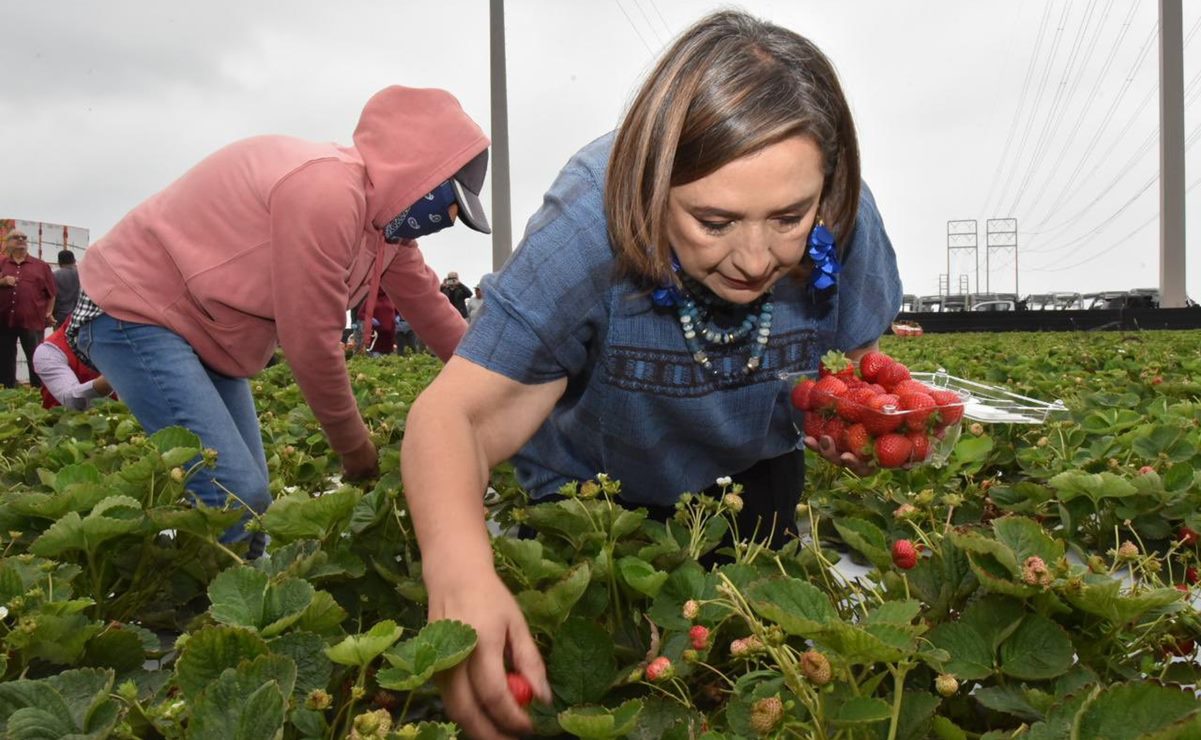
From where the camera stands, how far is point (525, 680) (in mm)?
1048

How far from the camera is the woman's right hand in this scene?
1007 millimetres

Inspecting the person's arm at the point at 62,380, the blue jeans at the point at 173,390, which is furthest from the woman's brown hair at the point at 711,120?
the person's arm at the point at 62,380

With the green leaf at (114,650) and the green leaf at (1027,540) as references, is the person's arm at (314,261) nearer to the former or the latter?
the green leaf at (114,650)

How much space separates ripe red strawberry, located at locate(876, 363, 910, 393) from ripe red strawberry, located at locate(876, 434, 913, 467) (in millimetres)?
126

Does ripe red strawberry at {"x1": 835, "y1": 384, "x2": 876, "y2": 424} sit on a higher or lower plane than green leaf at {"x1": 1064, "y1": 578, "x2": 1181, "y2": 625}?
higher

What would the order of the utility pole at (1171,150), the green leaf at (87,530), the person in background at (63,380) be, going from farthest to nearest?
the utility pole at (1171,150) → the person in background at (63,380) → the green leaf at (87,530)

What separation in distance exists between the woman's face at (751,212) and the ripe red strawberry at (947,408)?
2.05 feet

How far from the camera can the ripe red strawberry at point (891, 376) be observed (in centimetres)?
198

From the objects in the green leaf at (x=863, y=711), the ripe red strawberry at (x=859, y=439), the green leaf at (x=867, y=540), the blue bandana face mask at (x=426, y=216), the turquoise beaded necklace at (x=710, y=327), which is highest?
the blue bandana face mask at (x=426, y=216)

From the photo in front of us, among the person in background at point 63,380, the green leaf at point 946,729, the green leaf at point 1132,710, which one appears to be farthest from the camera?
the person in background at point 63,380

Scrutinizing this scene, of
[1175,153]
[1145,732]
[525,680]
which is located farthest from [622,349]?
[1175,153]

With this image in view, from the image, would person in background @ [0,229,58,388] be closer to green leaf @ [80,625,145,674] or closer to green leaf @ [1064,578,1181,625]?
green leaf @ [80,625,145,674]

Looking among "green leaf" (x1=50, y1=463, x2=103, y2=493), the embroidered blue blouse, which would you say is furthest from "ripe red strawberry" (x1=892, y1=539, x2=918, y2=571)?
"green leaf" (x1=50, y1=463, x2=103, y2=493)

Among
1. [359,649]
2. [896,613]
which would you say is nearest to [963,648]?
[896,613]
